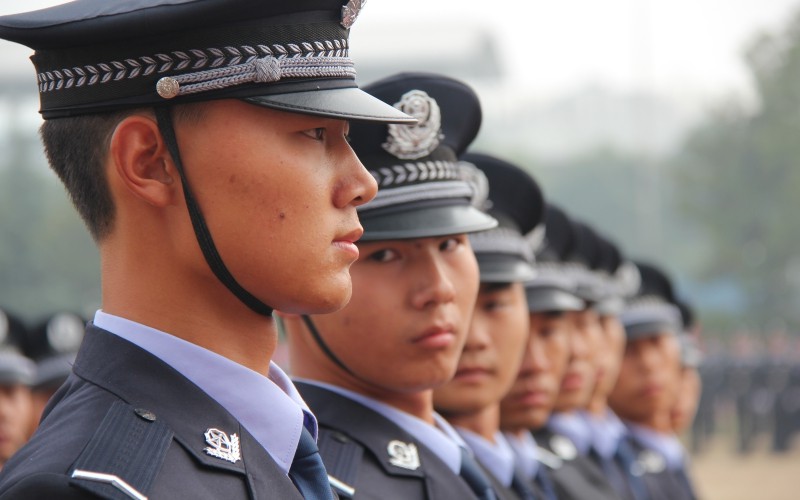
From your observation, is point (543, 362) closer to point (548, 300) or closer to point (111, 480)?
point (548, 300)

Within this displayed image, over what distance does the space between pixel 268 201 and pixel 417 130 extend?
1.39m

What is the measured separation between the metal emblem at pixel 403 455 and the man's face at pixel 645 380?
446 cm

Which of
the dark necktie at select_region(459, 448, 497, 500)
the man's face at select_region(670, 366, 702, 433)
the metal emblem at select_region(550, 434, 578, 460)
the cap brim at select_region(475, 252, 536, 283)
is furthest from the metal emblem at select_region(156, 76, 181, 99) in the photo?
the man's face at select_region(670, 366, 702, 433)

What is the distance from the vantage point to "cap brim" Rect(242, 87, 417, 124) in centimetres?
224

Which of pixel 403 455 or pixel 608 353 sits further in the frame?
pixel 608 353

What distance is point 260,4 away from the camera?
2266 mm

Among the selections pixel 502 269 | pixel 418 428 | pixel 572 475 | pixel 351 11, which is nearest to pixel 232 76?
pixel 351 11

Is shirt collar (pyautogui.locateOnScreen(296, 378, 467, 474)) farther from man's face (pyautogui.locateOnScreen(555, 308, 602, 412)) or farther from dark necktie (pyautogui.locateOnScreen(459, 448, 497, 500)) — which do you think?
man's face (pyautogui.locateOnScreen(555, 308, 602, 412))

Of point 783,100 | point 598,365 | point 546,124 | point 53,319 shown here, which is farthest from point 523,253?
point 546,124

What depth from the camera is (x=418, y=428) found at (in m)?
3.48

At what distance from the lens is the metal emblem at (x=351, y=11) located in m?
2.44

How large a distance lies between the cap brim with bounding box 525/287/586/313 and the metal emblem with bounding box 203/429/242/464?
3384 millimetres

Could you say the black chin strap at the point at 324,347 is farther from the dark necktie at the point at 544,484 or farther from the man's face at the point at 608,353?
the man's face at the point at 608,353

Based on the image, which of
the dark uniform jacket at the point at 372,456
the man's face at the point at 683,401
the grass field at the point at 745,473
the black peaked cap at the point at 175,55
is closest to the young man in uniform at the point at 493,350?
the dark uniform jacket at the point at 372,456
